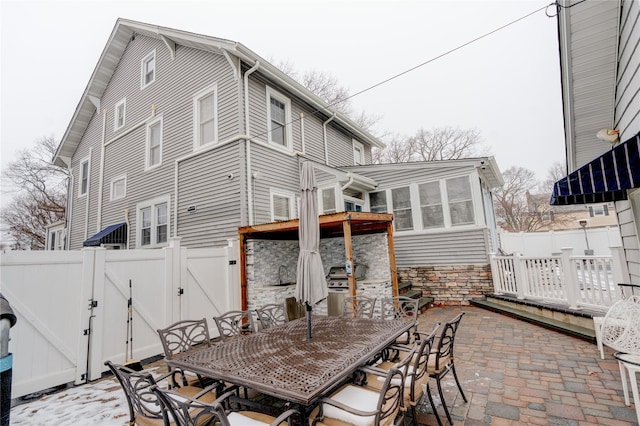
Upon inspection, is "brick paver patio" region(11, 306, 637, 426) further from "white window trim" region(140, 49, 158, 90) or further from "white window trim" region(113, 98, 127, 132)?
"white window trim" region(113, 98, 127, 132)

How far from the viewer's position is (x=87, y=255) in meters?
4.43

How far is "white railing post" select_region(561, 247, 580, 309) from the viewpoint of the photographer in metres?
5.23

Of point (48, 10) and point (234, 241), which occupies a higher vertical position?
point (48, 10)

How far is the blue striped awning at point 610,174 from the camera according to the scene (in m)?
2.41

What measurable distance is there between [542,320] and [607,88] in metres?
4.20

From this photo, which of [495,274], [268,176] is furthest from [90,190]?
[495,274]

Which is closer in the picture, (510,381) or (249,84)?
(510,381)

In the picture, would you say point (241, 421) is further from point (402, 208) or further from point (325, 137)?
point (325, 137)

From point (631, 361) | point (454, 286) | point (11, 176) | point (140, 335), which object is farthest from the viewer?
point (11, 176)

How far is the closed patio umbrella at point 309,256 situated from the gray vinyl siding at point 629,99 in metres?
3.67

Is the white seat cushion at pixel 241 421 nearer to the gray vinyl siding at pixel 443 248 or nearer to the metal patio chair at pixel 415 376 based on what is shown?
the metal patio chair at pixel 415 376

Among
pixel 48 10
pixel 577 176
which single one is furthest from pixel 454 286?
pixel 48 10

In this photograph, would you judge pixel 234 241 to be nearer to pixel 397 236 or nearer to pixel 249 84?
pixel 249 84

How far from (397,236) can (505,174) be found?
19.4 metres
